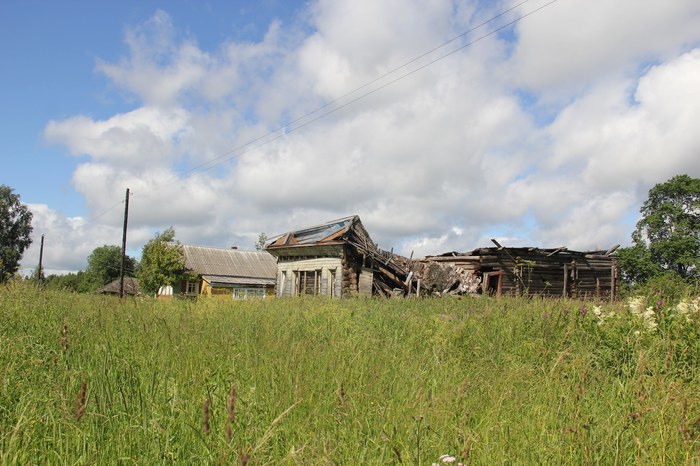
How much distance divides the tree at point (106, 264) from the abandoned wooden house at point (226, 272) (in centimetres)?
3960

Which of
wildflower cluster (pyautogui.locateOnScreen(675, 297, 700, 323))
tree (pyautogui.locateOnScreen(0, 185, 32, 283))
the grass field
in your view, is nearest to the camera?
the grass field

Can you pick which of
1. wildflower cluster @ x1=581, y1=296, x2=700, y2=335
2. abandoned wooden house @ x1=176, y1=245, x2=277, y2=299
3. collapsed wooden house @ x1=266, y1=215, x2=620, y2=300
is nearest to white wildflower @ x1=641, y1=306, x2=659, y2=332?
wildflower cluster @ x1=581, y1=296, x2=700, y2=335

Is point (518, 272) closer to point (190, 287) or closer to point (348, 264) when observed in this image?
point (348, 264)

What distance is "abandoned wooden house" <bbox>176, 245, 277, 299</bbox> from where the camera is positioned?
37.3m

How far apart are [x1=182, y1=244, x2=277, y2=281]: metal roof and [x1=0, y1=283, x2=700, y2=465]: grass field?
32.7 meters

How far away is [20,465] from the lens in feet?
7.58

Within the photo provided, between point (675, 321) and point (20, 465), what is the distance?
6.26m

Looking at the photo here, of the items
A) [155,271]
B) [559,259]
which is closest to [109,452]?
[559,259]

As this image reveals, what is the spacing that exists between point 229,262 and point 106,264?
1803 inches

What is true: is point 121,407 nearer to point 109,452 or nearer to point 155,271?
point 109,452

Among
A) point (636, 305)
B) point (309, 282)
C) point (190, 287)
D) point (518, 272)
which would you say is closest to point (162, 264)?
point (190, 287)

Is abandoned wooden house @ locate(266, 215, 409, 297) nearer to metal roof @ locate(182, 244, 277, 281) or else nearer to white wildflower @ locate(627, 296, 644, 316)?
white wildflower @ locate(627, 296, 644, 316)

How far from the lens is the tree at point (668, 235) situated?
109ft

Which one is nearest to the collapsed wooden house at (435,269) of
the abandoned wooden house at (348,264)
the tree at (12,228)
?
the abandoned wooden house at (348,264)
